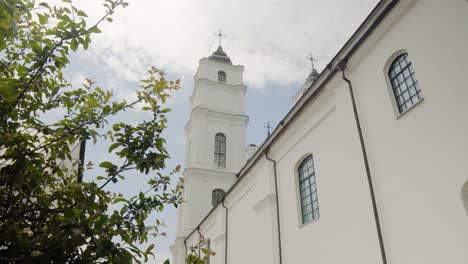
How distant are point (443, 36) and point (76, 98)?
22.4 ft

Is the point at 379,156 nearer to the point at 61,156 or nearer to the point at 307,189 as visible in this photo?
the point at 307,189

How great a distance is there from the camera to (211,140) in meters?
29.4

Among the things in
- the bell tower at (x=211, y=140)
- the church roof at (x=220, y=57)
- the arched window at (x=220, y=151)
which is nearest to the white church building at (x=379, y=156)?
the bell tower at (x=211, y=140)

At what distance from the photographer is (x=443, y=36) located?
695 cm

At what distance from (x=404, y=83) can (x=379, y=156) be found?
5.73 feet

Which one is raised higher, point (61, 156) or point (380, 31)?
point (380, 31)

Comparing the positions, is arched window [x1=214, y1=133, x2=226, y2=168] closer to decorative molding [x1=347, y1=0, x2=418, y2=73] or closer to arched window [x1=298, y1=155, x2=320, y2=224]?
arched window [x1=298, y1=155, x2=320, y2=224]

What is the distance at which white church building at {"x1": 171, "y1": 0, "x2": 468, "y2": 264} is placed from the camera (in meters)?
6.44

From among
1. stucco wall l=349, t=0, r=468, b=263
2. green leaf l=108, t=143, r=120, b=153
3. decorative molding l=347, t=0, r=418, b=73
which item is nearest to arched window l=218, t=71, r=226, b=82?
decorative molding l=347, t=0, r=418, b=73

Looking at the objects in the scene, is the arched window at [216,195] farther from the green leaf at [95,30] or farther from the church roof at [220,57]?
the green leaf at [95,30]

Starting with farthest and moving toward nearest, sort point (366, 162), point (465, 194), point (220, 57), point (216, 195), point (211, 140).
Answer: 1. point (220, 57)
2. point (211, 140)
3. point (216, 195)
4. point (366, 162)
5. point (465, 194)

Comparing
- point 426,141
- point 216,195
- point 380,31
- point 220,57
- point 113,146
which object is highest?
point 220,57

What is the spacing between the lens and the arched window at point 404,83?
764 centimetres

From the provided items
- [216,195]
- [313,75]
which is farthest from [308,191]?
[313,75]
